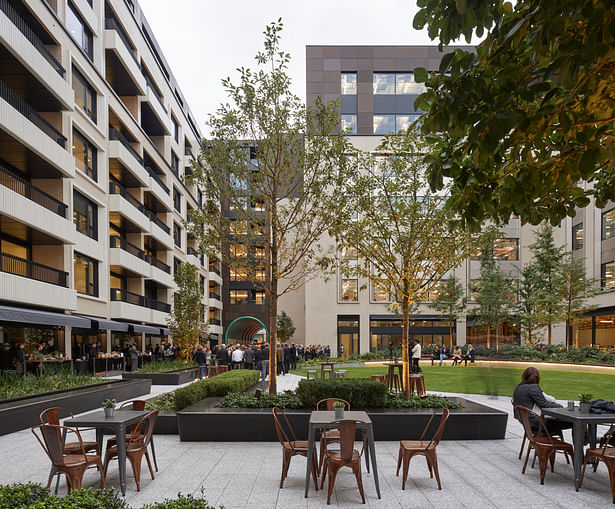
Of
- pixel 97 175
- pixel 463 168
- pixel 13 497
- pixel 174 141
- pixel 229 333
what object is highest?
pixel 174 141

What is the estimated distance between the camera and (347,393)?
34.6 ft

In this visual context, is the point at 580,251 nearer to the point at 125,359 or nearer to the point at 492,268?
the point at 492,268

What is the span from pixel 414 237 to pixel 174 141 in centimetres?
3513

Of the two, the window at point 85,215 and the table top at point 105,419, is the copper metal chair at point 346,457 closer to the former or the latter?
the table top at point 105,419

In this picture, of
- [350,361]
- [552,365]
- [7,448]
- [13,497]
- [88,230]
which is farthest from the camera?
[350,361]

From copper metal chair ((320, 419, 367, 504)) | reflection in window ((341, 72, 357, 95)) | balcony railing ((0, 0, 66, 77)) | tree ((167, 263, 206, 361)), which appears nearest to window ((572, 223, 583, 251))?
reflection in window ((341, 72, 357, 95))

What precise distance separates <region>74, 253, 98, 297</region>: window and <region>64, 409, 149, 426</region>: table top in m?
19.4

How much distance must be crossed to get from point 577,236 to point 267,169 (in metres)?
40.7

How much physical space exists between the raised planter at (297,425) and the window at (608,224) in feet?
114

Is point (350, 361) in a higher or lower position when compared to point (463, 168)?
lower

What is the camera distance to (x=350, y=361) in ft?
129

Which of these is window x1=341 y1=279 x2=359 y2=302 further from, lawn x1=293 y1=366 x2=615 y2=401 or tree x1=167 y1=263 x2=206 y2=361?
lawn x1=293 y1=366 x2=615 y2=401

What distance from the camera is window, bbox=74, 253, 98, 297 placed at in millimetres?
25203

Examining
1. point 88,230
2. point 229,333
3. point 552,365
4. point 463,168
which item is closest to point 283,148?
point 463,168
